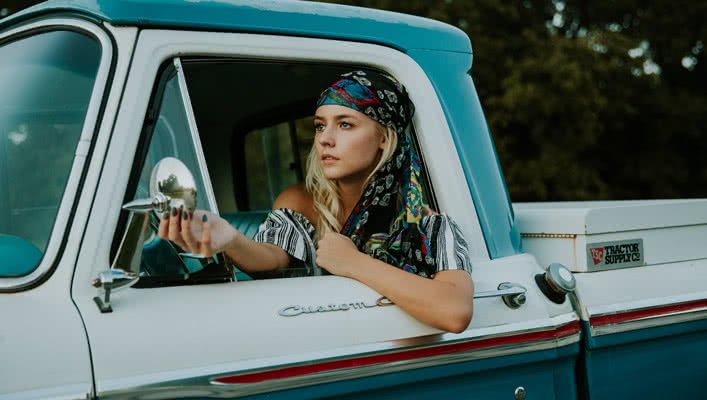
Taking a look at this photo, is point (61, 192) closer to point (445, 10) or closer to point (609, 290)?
point (609, 290)

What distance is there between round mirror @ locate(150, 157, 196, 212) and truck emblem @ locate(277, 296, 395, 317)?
411mm

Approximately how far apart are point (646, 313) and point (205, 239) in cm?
141

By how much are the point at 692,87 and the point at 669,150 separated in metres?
2.06


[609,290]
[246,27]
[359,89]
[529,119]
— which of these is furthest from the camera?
[529,119]

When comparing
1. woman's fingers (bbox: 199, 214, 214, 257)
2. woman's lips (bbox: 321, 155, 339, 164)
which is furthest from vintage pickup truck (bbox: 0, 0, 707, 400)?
woman's lips (bbox: 321, 155, 339, 164)

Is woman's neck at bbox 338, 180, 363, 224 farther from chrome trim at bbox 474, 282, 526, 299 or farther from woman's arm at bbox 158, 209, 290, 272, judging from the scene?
chrome trim at bbox 474, 282, 526, 299

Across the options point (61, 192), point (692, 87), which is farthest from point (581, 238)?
point (692, 87)

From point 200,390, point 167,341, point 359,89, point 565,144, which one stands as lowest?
point 200,390

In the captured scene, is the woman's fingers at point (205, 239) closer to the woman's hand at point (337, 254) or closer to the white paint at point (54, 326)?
the white paint at point (54, 326)

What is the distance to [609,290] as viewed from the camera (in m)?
2.33

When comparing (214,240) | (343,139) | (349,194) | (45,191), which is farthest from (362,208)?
(45,191)

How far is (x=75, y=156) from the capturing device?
1707 mm

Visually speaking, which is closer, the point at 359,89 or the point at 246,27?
the point at 246,27

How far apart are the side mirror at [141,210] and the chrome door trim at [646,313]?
4.26 feet
